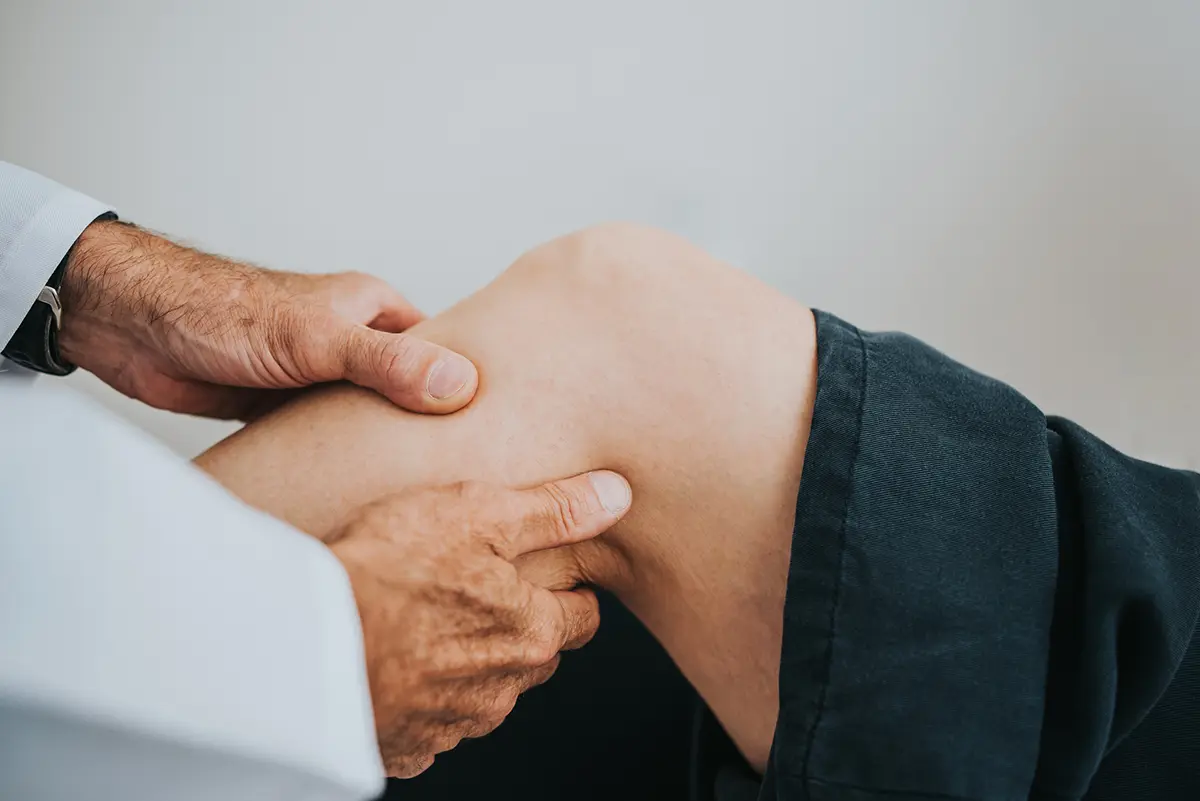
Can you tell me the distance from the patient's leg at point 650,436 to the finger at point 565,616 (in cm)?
5

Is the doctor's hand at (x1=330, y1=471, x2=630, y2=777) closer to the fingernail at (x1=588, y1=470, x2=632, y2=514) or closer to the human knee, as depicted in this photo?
the fingernail at (x1=588, y1=470, x2=632, y2=514)

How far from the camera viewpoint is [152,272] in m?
0.74

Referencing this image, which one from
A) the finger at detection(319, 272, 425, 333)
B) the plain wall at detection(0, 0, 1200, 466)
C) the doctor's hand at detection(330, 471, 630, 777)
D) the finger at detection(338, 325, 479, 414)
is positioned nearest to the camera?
the doctor's hand at detection(330, 471, 630, 777)

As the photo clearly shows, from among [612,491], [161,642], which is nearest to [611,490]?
[612,491]

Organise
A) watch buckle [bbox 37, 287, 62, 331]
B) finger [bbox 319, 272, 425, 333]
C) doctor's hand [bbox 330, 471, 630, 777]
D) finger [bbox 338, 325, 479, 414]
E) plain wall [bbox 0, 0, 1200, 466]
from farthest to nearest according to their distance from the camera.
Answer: plain wall [bbox 0, 0, 1200, 466]
finger [bbox 319, 272, 425, 333]
watch buckle [bbox 37, 287, 62, 331]
finger [bbox 338, 325, 479, 414]
doctor's hand [bbox 330, 471, 630, 777]

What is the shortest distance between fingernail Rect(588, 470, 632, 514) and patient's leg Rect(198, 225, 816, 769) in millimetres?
12

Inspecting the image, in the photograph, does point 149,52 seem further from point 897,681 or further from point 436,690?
point 897,681

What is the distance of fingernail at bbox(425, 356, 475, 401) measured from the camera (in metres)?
0.62

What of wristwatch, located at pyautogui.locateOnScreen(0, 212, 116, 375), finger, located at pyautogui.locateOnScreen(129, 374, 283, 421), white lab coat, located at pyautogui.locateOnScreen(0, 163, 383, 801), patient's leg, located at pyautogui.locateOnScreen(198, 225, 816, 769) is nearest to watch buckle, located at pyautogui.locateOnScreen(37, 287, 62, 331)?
wristwatch, located at pyautogui.locateOnScreen(0, 212, 116, 375)

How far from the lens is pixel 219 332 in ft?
2.39

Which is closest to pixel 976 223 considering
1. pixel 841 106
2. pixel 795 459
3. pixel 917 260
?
pixel 917 260

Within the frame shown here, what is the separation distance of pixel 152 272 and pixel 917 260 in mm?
1086

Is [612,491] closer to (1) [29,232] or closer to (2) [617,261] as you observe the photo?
(2) [617,261]

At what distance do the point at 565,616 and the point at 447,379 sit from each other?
0.21 meters
